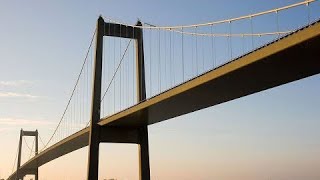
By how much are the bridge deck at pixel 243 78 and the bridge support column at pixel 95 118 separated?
8.49ft

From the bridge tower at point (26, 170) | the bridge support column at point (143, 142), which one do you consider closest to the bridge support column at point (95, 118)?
the bridge support column at point (143, 142)

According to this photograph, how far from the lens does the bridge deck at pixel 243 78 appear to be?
1723 cm

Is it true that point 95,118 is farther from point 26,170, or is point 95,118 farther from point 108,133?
point 26,170

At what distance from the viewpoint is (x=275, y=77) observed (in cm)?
2092

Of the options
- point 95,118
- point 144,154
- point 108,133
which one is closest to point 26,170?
point 95,118

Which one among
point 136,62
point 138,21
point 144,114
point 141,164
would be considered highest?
point 138,21

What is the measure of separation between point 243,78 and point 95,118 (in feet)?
48.5

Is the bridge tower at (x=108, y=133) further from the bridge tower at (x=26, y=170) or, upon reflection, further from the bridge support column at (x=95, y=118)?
the bridge tower at (x=26, y=170)

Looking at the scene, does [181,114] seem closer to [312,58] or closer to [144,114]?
[144,114]

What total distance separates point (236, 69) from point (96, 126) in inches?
611

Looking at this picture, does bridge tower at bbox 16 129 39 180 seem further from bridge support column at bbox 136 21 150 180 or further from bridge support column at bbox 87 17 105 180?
bridge support column at bbox 136 21 150 180

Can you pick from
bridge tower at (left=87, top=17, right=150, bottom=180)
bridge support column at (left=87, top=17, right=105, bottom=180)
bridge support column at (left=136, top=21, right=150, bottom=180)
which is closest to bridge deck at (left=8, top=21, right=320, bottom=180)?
bridge tower at (left=87, top=17, right=150, bottom=180)

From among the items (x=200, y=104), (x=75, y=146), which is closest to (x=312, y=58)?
(x=200, y=104)

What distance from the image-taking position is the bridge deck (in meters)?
17.2
